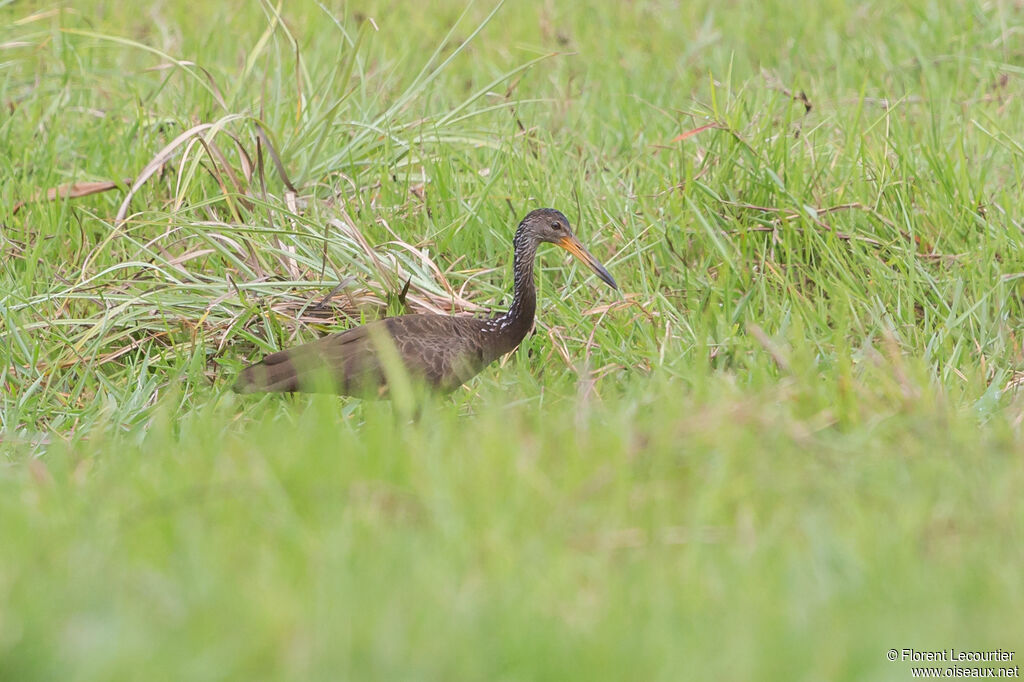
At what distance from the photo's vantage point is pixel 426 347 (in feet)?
16.3

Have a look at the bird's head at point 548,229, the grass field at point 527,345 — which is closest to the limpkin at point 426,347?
the bird's head at point 548,229

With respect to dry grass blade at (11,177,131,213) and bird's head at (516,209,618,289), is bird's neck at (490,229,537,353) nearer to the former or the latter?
bird's head at (516,209,618,289)

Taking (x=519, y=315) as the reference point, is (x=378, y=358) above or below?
above

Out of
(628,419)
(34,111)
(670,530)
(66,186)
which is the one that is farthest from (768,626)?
(34,111)

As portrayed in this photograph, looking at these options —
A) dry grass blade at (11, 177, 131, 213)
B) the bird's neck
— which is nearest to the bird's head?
the bird's neck

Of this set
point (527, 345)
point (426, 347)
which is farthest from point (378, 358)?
point (527, 345)

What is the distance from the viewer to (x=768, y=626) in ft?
8.52

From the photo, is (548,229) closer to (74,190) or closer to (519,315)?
(519,315)

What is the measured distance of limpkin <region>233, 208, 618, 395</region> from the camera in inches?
190

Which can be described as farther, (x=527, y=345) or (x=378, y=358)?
(x=527, y=345)

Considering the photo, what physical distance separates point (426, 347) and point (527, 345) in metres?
0.79

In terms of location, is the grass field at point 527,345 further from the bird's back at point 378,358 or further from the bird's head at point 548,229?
the bird's head at point 548,229

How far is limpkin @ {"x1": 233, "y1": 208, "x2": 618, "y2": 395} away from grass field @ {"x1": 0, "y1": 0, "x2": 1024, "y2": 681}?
17 centimetres

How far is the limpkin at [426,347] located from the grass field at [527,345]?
0.17 m
